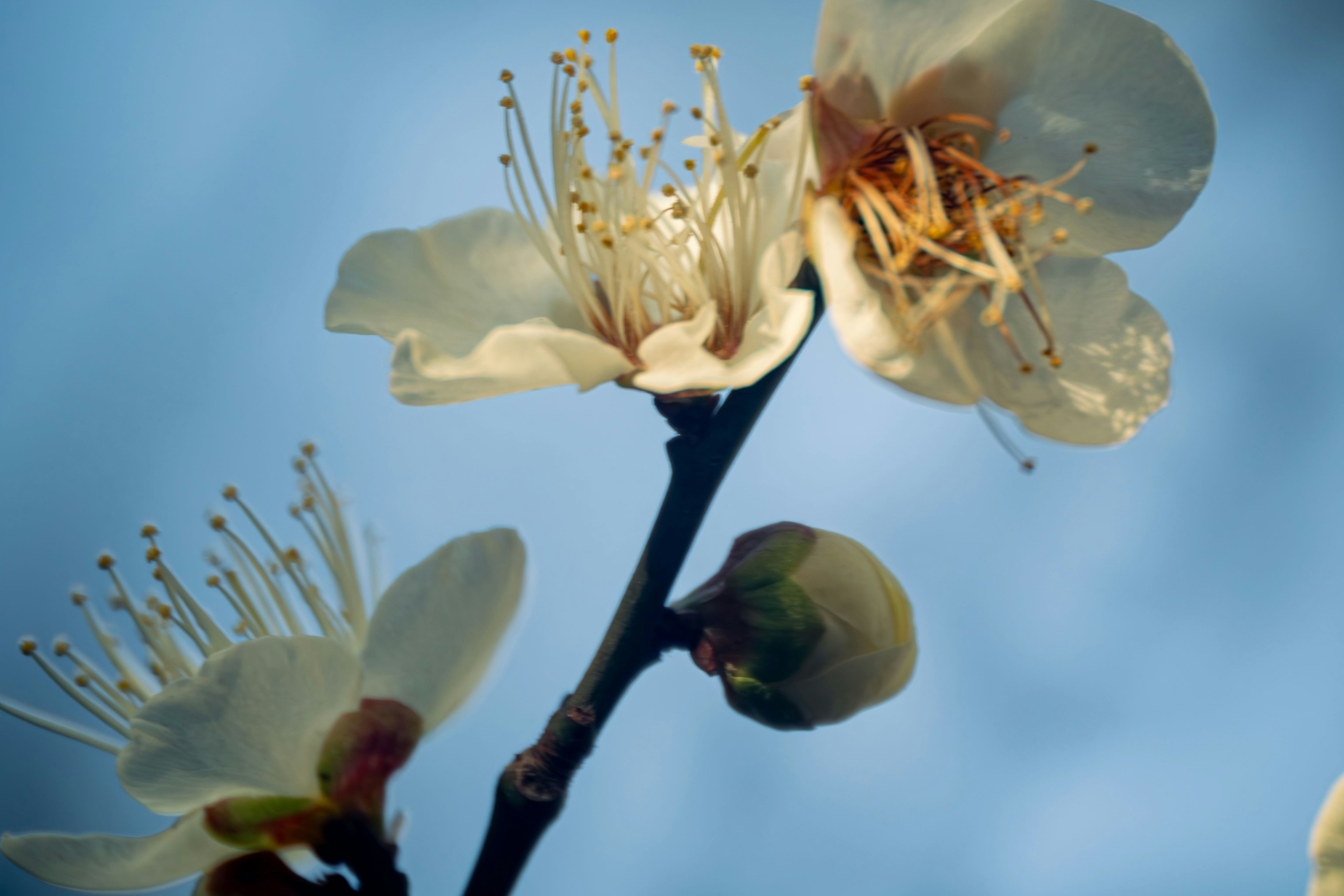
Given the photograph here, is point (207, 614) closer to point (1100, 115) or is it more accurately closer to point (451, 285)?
point (451, 285)

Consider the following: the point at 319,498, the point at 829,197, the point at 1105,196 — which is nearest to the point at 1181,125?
the point at 1105,196

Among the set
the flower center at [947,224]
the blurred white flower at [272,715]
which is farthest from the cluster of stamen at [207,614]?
the flower center at [947,224]

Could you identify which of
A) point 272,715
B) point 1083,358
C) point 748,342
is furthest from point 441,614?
point 1083,358

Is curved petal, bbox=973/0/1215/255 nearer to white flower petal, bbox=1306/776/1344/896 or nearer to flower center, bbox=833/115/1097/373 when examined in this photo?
flower center, bbox=833/115/1097/373

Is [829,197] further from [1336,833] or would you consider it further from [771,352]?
[1336,833]

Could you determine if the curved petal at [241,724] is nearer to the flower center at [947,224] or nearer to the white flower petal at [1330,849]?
the flower center at [947,224]
